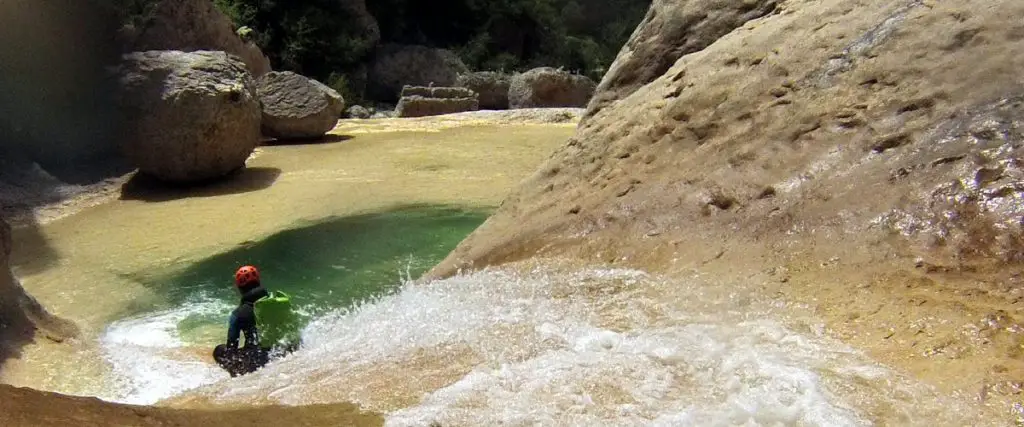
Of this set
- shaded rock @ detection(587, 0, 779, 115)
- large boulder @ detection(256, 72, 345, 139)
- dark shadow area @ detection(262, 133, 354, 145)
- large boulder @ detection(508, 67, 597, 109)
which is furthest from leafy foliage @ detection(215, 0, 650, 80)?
shaded rock @ detection(587, 0, 779, 115)

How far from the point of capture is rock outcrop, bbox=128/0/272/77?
36.2 feet

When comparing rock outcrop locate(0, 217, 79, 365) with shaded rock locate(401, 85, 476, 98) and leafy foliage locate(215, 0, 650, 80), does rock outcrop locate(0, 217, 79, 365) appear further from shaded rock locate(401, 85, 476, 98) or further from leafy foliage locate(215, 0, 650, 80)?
leafy foliage locate(215, 0, 650, 80)

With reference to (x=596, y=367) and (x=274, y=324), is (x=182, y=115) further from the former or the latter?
(x=596, y=367)

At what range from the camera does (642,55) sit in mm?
4934

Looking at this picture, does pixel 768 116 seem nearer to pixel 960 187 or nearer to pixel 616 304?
pixel 960 187

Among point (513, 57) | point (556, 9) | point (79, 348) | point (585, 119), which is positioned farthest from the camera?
point (556, 9)

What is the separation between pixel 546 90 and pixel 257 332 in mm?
13058

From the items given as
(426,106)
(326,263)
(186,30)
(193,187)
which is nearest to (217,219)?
(193,187)

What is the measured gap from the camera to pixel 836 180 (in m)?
2.92

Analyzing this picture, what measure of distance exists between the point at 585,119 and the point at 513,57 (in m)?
18.2

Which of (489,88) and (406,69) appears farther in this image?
(406,69)

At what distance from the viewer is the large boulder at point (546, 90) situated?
16531mm

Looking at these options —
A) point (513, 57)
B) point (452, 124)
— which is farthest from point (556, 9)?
point (452, 124)

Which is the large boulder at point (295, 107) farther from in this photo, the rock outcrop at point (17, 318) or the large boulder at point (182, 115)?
the rock outcrop at point (17, 318)
